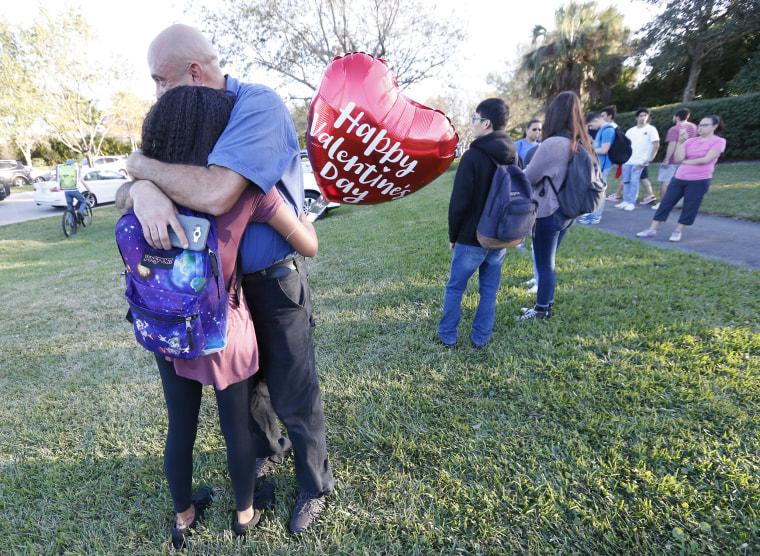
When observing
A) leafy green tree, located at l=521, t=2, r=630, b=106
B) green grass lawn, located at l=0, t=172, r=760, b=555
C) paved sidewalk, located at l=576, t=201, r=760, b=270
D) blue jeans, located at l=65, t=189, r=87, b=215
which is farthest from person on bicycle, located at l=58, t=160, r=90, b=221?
leafy green tree, located at l=521, t=2, r=630, b=106

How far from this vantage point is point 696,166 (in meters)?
4.89

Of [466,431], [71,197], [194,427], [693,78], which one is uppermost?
[693,78]

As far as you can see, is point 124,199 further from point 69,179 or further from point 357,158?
point 69,179

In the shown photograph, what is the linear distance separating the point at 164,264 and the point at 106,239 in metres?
10.0

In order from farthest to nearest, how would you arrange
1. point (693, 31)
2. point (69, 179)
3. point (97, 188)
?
point (693, 31)
point (97, 188)
point (69, 179)

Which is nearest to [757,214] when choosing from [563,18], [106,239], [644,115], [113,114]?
[644,115]

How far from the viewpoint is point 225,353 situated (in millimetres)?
1314

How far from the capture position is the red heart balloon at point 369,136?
139 centimetres

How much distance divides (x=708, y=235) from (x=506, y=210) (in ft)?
15.6

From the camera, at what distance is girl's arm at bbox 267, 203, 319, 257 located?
1.30 metres

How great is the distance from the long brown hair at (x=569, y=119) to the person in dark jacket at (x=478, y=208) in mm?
668

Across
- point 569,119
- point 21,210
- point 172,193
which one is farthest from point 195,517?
point 21,210

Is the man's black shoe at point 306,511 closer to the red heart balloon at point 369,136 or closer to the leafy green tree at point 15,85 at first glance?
the red heart balloon at point 369,136

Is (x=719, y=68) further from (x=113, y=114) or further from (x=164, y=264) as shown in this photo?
(x=113, y=114)
